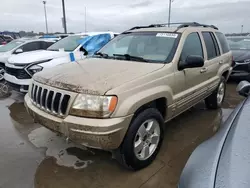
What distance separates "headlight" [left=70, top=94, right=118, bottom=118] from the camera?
2234 millimetres

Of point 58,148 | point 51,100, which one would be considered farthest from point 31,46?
point 51,100

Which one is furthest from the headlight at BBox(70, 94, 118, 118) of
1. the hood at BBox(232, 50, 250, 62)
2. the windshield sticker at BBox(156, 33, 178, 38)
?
the hood at BBox(232, 50, 250, 62)

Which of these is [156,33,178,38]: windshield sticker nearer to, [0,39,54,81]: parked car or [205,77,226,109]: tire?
[205,77,226,109]: tire

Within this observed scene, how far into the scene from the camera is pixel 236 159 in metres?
1.31

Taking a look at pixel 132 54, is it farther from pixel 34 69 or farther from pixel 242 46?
pixel 242 46

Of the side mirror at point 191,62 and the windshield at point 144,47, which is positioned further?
the windshield at point 144,47

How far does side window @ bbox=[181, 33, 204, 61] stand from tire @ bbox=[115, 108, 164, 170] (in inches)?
44.4

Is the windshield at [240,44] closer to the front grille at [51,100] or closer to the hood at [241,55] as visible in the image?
the hood at [241,55]

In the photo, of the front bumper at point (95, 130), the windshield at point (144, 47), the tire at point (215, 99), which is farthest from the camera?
the tire at point (215, 99)

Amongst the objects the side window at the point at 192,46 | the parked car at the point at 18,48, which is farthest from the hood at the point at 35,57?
the side window at the point at 192,46

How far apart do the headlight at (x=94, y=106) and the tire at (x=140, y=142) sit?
385 mm

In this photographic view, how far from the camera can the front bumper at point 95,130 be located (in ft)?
7.23

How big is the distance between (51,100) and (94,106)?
2.03ft

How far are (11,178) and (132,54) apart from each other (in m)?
2.37
